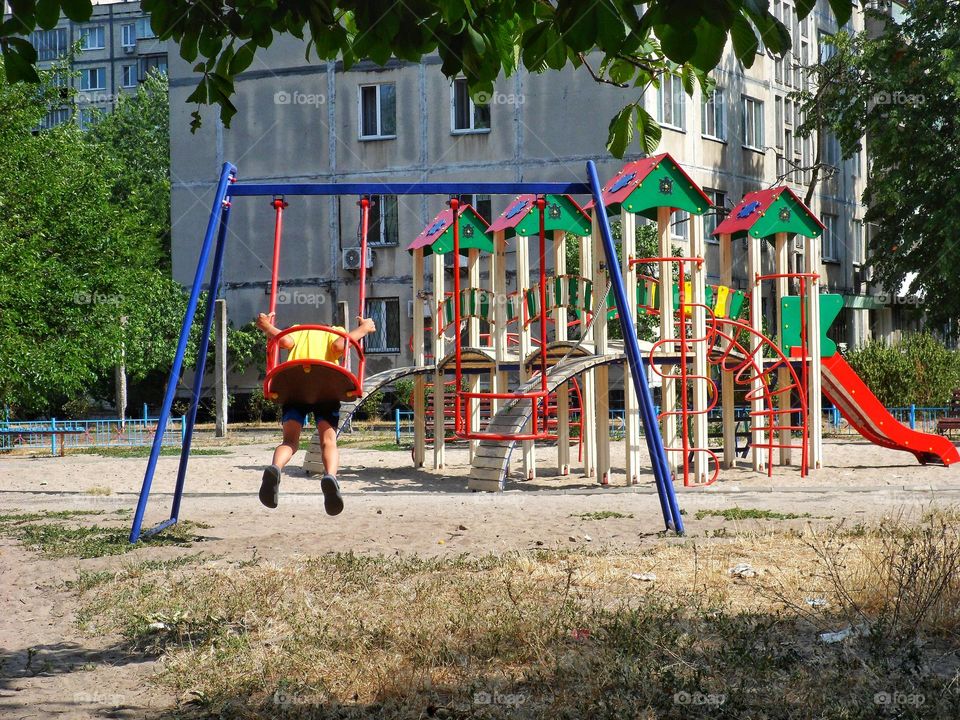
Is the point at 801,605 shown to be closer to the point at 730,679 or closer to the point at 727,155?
the point at 730,679

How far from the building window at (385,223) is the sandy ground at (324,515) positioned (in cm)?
1500

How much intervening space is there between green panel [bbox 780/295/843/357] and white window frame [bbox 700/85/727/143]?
17.0m

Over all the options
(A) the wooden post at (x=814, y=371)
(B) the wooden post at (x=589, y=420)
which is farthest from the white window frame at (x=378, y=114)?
(A) the wooden post at (x=814, y=371)

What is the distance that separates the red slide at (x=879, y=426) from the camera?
55.2 feet

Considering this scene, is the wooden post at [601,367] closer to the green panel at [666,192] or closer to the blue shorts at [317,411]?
the green panel at [666,192]

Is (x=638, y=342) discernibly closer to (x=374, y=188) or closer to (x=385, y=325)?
(x=374, y=188)

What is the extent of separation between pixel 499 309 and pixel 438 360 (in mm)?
1666

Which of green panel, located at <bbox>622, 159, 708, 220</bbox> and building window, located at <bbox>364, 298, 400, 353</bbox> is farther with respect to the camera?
building window, located at <bbox>364, 298, 400, 353</bbox>

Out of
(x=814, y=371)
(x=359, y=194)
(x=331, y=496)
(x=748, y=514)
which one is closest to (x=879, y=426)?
(x=814, y=371)

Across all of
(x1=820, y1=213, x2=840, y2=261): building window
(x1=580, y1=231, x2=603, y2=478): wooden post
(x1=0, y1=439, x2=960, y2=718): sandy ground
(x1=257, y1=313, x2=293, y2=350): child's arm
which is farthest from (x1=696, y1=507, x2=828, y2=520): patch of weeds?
(x1=820, y1=213, x2=840, y2=261): building window

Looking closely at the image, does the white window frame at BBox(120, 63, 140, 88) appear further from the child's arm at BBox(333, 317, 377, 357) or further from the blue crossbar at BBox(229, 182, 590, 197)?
the child's arm at BBox(333, 317, 377, 357)

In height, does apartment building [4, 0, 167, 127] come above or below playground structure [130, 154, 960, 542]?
above

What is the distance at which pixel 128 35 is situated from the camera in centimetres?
7581

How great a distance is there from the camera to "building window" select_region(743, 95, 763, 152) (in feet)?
115
